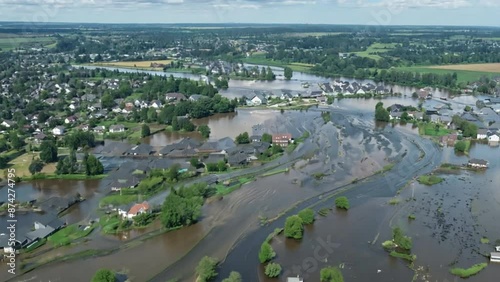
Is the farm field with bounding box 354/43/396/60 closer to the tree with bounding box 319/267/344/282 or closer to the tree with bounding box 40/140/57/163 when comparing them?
the tree with bounding box 40/140/57/163

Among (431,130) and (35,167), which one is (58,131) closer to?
(35,167)

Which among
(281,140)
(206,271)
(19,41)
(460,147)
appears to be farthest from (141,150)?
(19,41)

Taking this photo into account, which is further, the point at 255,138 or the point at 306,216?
the point at 255,138

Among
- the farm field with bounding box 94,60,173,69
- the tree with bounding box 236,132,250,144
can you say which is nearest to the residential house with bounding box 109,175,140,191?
the tree with bounding box 236,132,250,144

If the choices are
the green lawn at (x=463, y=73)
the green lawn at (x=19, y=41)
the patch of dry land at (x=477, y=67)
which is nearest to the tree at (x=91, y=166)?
the green lawn at (x=463, y=73)

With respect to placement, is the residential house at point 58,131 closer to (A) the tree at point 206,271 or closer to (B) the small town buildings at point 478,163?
(A) the tree at point 206,271

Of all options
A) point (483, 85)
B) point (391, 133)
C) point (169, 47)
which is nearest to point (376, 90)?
point (483, 85)
